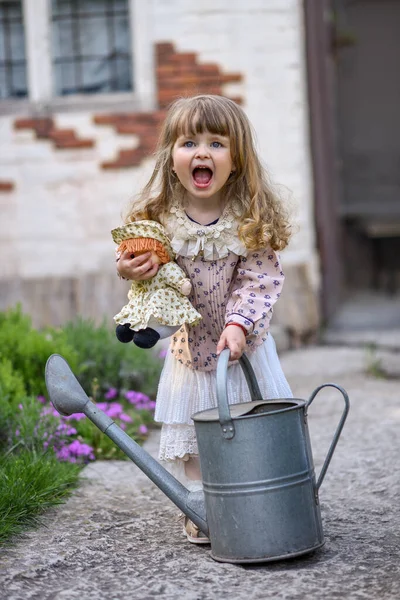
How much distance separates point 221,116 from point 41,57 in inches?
179

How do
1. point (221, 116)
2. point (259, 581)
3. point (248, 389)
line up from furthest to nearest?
point (248, 389), point (221, 116), point (259, 581)

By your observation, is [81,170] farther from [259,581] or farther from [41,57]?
[259,581]

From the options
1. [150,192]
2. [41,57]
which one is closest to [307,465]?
[150,192]

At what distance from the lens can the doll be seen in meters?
2.69

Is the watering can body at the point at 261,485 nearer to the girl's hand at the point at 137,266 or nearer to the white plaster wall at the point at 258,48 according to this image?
the girl's hand at the point at 137,266

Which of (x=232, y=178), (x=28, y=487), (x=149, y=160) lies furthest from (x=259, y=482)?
(x=149, y=160)

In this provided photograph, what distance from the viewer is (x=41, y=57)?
696cm

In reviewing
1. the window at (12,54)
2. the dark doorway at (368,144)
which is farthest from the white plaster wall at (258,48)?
the dark doorway at (368,144)

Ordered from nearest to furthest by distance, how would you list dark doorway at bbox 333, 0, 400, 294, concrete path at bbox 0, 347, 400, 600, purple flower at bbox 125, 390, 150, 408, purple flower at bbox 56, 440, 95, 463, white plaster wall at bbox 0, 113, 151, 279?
concrete path at bbox 0, 347, 400, 600 < purple flower at bbox 56, 440, 95, 463 < purple flower at bbox 125, 390, 150, 408 < white plaster wall at bbox 0, 113, 151, 279 < dark doorway at bbox 333, 0, 400, 294

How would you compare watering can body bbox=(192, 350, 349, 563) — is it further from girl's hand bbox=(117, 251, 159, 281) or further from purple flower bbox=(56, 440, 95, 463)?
purple flower bbox=(56, 440, 95, 463)

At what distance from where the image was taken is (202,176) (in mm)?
2789

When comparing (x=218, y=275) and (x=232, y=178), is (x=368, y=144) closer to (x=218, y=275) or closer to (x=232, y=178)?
(x=232, y=178)

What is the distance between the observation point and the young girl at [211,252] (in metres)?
2.75

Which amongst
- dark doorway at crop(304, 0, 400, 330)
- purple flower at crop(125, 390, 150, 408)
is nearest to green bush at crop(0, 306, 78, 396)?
purple flower at crop(125, 390, 150, 408)
